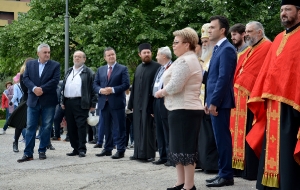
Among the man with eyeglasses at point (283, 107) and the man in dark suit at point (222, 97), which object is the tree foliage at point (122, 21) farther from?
the man with eyeglasses at point (283, 107)

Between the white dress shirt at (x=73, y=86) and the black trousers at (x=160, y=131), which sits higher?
the white dress shirt at (x=73, y=86)

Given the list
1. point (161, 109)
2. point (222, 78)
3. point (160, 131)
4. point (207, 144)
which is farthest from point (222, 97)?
point (160, 131)

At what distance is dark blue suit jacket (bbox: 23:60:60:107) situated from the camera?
10602 millimetres

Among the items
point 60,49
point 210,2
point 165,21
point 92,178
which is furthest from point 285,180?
point 60,49

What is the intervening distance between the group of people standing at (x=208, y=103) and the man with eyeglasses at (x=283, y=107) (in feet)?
0.04

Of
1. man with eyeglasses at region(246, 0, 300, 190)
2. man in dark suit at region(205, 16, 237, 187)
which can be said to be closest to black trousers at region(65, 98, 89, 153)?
man in dark suit at region(205, 16, 237, 187)

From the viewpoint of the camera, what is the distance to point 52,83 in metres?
10.7

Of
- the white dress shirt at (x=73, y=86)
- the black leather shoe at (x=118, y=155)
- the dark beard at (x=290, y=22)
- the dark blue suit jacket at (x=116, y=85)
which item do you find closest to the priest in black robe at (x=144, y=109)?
the black leather shoe at (x=118, y=155)

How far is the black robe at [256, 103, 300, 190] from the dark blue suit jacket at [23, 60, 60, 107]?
546 centimetres

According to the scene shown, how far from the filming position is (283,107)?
6.32 meters

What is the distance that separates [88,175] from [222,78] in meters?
2.66

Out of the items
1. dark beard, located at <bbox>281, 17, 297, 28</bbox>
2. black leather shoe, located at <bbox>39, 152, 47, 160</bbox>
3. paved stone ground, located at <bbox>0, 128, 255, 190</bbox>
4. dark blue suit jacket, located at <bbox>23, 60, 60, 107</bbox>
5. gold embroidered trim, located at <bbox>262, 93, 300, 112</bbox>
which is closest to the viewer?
gold embroidered trim, located at <bbox>262, 93, 300, 112</bbox>

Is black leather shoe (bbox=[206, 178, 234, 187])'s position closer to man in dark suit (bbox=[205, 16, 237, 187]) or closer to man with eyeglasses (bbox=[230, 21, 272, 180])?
man in dark suit (bbox=[205, 16, 237, 187])

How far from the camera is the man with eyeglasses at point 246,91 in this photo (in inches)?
319
